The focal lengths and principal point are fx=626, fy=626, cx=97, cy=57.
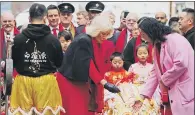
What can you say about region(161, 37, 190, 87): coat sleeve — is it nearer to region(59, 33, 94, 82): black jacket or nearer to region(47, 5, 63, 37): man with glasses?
region(59, 33, 94, 82): black jacket

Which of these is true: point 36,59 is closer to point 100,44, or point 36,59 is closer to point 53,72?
point 53,72

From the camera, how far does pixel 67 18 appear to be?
10336 mm

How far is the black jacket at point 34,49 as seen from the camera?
289 inches

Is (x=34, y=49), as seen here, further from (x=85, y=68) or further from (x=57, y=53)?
(x=85, y=68)

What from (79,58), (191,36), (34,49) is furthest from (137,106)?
(34,49)

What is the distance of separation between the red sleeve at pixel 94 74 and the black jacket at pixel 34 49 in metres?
0.47

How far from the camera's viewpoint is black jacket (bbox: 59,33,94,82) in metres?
7.31

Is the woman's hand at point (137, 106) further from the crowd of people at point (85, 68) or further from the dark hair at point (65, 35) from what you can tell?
the dark hair at point (65, 35)

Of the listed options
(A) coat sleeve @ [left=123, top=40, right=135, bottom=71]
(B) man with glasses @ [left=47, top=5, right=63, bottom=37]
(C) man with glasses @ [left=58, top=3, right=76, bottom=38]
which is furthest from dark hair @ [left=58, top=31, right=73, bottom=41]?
(A) coat sleeve @ [left=123, top=40, right=135, bottom=71]

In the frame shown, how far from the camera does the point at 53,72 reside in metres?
7.57

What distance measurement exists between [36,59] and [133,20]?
11.3 feet

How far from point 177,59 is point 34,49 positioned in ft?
5.88

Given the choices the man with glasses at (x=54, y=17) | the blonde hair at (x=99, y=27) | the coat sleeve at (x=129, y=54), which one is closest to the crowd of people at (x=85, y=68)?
the blonde hair at (x=99, y=27)

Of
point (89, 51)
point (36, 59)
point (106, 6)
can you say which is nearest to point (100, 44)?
point (89, 51)
